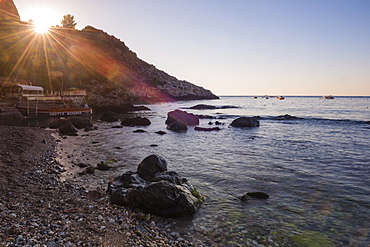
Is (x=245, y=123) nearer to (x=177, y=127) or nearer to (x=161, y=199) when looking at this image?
(x=177, y=127)

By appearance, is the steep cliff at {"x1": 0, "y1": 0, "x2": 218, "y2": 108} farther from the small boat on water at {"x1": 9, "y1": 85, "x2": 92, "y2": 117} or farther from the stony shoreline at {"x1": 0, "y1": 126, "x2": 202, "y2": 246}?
the stony shoreline at {"x1": 0, "y1": 126, "x2": 202, "y2": 246}

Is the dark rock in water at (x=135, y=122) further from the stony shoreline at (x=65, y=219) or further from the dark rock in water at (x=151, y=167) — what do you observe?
the stony shoreline at (x=65, y=219)

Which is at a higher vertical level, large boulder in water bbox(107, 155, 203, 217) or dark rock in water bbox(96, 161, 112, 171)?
large boulder in water bbox(107, 155, 203, 217)

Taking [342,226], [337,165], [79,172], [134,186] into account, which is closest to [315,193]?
[342,226]

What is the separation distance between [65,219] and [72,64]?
122 m

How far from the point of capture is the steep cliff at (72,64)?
3433 inches

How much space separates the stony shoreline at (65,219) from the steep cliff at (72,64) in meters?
69.7

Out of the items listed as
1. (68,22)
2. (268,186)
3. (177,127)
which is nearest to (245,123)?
(177,127)

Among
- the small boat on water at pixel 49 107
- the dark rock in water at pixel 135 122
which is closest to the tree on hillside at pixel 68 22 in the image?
the small boat on water at pixel 49 107

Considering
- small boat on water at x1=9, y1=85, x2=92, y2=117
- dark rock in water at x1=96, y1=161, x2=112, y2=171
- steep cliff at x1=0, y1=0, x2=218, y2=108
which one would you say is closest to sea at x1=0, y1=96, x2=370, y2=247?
dark rock in water at x1=96, y1=161, x2=112, y2=171

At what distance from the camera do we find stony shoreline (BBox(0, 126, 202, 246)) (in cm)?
626

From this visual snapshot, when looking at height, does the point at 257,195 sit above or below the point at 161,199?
below

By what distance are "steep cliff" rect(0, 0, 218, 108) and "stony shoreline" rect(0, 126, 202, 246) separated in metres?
69.7

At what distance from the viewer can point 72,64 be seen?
4459 inches
